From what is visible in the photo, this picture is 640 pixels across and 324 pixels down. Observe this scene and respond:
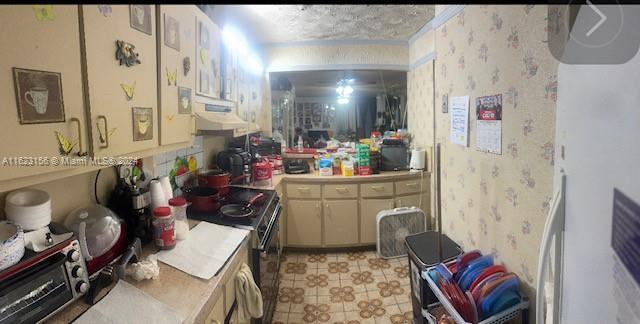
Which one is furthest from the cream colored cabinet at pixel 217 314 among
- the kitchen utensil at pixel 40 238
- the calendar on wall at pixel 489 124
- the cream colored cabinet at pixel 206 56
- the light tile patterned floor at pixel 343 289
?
the calendar on wall at pixel 489 124

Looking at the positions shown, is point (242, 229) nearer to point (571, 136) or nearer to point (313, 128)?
point (571, 136)

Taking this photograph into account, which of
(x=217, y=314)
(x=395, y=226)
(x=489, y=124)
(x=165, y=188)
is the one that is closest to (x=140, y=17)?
(x=165, y=188)

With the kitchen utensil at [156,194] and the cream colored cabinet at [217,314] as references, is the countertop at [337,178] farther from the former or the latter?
the cream colored cabinet at [217,314]

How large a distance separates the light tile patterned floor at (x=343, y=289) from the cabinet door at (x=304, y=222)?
17 cm

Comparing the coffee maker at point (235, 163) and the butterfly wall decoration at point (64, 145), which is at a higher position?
the butterfly wall decoration at point (64, 145)

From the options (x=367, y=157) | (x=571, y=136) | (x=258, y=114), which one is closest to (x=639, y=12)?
(x=571, y=136)

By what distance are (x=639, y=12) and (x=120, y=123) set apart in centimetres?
133

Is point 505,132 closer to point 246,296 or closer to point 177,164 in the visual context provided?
point 246,296

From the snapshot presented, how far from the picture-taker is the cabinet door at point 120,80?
0.92m

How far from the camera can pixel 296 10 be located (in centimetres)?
234

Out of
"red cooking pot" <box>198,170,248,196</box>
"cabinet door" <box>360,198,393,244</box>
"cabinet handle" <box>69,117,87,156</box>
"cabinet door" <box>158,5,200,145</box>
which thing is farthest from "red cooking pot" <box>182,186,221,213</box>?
"cabinet door" <box>360,198,393,244</box>

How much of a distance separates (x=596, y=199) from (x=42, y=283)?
1.31 m

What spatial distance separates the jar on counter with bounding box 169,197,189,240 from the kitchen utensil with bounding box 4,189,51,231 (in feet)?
1.53

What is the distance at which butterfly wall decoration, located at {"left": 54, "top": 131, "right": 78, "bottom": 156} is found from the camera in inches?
31.7
